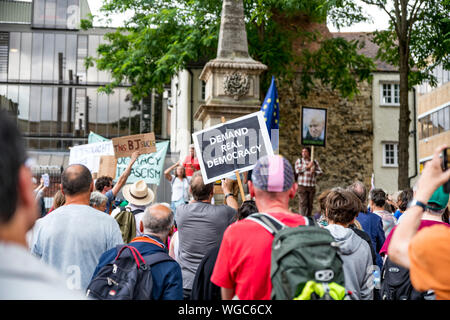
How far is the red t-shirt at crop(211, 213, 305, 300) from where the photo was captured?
10.1 feet

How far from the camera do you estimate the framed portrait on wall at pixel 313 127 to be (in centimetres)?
1386

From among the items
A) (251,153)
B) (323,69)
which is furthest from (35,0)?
(251,153)

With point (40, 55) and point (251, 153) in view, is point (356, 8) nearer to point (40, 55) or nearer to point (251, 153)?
point (251, 153)

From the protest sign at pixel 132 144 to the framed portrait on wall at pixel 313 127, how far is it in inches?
175

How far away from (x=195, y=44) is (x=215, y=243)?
17127 mm

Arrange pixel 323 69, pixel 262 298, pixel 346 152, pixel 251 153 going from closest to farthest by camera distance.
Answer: pixel 262 298, pixel 251 153, pixel 323 69, pixel 346 152

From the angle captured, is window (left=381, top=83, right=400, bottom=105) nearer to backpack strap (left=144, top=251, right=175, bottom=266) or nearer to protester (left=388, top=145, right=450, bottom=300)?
backpack strap (left=144, top=251, right=175, bottom=266)

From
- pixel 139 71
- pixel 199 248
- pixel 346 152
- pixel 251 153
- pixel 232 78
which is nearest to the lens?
pixel 199 248

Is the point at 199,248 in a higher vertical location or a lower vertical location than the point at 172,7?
lower

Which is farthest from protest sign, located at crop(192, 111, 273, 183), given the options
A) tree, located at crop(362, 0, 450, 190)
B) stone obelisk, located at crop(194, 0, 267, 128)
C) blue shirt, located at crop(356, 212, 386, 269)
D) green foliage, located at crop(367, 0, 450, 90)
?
green foliage, located at crop(367, 0, 450, 90)

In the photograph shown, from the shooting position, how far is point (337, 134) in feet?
107

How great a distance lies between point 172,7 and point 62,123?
27405 mm

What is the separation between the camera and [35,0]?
50.2 m

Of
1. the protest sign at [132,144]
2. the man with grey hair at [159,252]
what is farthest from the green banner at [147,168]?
the man with grey hair at [159,252]
